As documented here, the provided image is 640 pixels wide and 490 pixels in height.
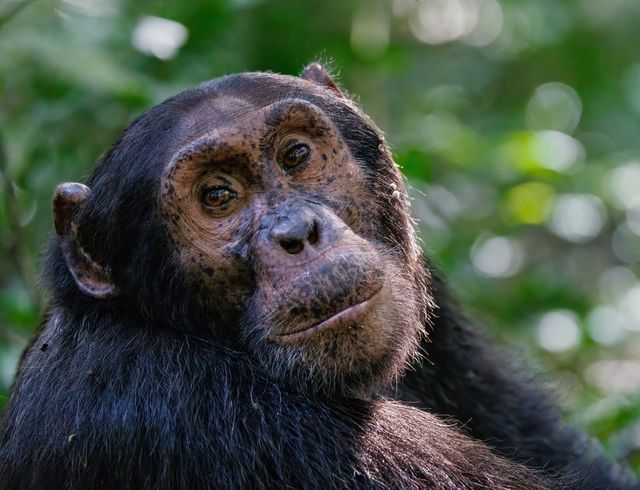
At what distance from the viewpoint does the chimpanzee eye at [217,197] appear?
186 inches

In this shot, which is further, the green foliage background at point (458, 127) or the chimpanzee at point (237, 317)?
the green foliage background at point (458, 127)

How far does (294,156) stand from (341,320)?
3.14 feet

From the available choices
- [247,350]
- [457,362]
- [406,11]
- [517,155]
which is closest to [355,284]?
[247,350]

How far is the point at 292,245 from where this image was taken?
4.36 meters

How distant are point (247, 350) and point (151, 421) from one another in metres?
0.55

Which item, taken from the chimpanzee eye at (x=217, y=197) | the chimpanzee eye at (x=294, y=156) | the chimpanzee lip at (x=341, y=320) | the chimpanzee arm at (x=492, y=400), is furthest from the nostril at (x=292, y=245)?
the chimpanzee arm at (x=492, y=400)

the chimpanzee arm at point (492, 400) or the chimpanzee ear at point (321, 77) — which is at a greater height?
the chimpanzee ear at point (321, 77)

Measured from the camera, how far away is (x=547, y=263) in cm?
1254

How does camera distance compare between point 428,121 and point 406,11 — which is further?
point 406,11

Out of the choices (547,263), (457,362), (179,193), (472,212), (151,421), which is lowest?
(547,263)

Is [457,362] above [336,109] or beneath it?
→ beneath

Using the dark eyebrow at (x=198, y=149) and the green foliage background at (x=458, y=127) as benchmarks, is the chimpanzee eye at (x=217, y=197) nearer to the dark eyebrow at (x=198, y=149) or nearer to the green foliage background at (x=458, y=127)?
the dark eyebrow at (x=198, y=149)

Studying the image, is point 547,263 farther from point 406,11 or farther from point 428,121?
point 428,121

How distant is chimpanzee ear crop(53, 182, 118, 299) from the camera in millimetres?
4906
